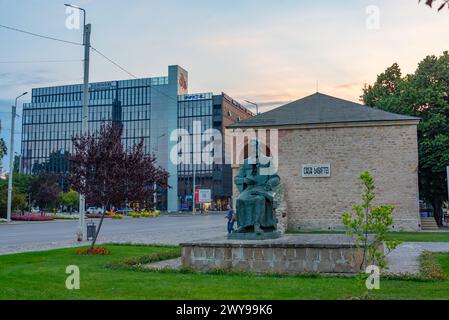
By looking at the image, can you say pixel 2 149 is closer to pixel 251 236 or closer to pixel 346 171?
pixel 346 171

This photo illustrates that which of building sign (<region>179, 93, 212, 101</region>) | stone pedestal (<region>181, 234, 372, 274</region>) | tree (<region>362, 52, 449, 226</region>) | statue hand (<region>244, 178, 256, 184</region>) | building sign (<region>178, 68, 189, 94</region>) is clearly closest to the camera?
stone pedestal (<region>181, 234, 372, 274</region>)

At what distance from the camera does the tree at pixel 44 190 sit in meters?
60.8

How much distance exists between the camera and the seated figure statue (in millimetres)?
12234

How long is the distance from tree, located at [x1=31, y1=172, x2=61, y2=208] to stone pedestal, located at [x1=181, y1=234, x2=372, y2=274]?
53847mm

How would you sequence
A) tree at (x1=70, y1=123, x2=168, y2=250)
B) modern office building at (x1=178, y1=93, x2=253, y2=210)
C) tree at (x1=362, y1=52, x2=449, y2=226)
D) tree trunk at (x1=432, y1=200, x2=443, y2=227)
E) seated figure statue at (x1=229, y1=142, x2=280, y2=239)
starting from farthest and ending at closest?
1. modern office building at (x1=178, y1=93, x2=253, y2=210)
2. tree trunk at (x1=432, y1=200, x2=443, y2=227)
3. tree at (x1=362, y1=52, x2=449, y2=226)
4. tree at (x1=70, y1=123, x2=168, y2=250)
5. seated figure statue at (x1=229, y1=142, x2=280, y2=239)

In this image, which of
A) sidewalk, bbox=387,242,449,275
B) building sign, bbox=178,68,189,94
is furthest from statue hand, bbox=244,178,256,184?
building sign, bbox=178,68,189,94

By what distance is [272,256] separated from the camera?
10.9 m

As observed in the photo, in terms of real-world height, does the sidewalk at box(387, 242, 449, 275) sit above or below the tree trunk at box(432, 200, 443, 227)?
below

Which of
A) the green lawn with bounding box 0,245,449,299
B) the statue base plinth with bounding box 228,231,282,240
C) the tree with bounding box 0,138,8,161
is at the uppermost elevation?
the tree with bounding box 0,138,8,161

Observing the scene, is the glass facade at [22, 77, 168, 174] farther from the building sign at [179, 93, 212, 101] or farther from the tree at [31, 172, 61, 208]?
the tree at [31, 172, 61, 208]

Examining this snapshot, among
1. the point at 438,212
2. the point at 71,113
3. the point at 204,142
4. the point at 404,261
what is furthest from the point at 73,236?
the point at 71,113

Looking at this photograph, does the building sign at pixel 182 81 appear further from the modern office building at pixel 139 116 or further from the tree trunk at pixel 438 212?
the tree trunk at pixel 438 212

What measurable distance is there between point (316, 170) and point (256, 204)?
60.7 ft
